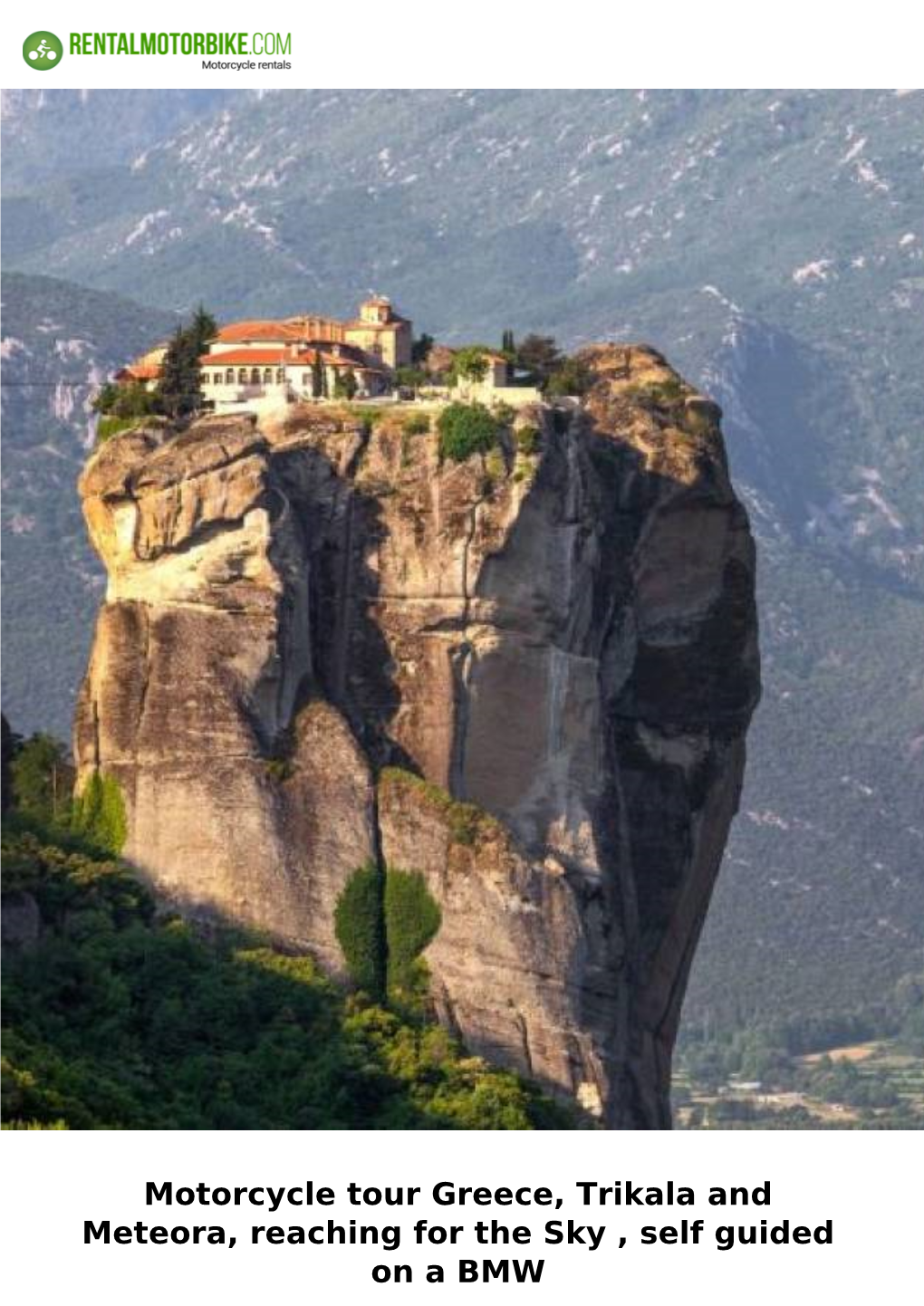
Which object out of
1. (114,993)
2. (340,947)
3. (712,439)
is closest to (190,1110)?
(114,993)

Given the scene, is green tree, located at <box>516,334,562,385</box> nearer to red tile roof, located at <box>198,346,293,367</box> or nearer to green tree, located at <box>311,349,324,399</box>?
red tile roof, located at <box>198,346,293,367</box>

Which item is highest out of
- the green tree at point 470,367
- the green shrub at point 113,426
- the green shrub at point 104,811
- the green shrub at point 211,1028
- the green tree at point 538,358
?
the green tree at point 538,358

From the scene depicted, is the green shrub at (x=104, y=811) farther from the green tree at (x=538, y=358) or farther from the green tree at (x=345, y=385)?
the green tree at (x=538, y=358)

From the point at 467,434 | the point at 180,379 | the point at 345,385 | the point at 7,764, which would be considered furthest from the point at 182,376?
the point at 7,764

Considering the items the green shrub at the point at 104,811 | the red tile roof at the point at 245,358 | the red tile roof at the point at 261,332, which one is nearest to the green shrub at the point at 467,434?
the red tile roof at the point at 245,358

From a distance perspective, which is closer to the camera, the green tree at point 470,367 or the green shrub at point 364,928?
the green shrub at point 364,928
